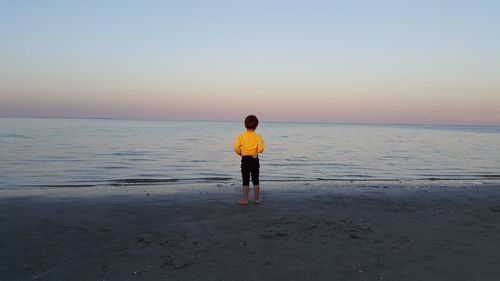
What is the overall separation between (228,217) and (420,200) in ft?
16.7

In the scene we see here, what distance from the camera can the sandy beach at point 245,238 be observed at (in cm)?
496

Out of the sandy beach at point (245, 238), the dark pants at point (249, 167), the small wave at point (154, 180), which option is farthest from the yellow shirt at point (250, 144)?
the small wave at point (154, 180)

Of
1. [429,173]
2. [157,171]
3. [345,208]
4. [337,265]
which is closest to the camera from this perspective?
[337,265]

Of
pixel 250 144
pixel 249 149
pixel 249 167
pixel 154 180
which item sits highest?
pixel 250 144

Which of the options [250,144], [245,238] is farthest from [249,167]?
[245,238]

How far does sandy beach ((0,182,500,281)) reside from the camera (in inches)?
195

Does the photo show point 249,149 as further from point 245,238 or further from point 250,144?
point 245,238

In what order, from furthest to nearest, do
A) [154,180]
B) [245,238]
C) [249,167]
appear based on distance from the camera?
[154,180] → [249,167] → [245,238]

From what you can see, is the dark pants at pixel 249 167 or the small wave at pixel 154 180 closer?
the dark pants at pixel 249 167

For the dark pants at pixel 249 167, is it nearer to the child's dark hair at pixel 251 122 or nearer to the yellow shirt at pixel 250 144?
the yellow shirt at pixel 250 144

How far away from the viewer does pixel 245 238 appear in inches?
247

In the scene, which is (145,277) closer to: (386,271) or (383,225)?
(386,271)

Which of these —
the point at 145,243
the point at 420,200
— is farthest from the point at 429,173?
the point at 145,243

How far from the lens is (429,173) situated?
18875mm
